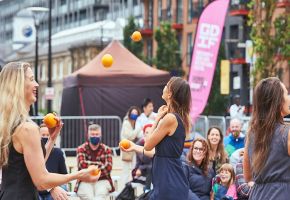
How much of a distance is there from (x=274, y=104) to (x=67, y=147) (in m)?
20.6

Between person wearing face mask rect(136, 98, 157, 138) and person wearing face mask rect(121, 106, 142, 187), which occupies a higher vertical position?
person wearing face mask rect(136, 98, 157, 138)

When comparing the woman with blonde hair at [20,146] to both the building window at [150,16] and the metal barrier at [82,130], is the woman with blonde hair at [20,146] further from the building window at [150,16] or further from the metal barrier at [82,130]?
the building window at [150,16]

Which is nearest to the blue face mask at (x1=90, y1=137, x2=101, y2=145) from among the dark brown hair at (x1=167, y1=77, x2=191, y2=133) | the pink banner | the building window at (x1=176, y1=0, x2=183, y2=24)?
the dark brown hair at (x1=167, y1=77, x2=191, y2=133)

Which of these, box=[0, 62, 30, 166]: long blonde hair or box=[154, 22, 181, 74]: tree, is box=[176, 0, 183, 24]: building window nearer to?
box=[154, 22, 181, 74]: tree

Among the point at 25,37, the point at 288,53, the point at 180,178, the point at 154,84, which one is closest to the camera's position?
the point at 180,178

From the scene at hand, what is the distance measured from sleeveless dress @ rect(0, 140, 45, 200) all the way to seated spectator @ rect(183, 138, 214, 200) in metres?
4.86

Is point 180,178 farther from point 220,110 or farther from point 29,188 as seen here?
point 220,110

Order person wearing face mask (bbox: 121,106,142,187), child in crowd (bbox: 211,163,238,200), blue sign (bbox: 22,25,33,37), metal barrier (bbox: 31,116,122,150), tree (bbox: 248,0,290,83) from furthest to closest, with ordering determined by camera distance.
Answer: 1. blue sign (bbox: 22,25,33,37)
2. tree (bbox: 248,0,290,83)
3. metal barrier (bbox: 31,116,122,150)
4. person wearing face mask (bbox: 121,106,142,187)
5. child in crowd (bbox: 211,163,238,200)

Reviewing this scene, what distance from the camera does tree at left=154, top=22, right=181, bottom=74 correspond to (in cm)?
5700

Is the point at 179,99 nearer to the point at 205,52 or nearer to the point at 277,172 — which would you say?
the point at 277,172

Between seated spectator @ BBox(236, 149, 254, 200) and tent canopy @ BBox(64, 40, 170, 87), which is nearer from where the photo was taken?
seated spectator @ BBox(236, 149, 254, 200)

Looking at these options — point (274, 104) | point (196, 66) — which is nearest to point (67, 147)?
point (196, 66)

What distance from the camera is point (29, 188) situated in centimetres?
579

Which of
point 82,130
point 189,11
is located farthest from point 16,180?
point 189,11
